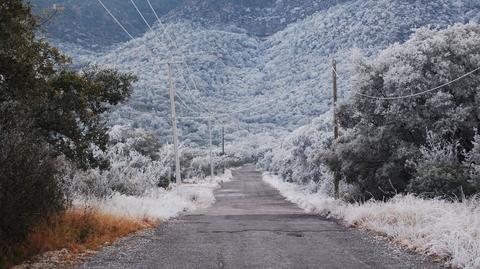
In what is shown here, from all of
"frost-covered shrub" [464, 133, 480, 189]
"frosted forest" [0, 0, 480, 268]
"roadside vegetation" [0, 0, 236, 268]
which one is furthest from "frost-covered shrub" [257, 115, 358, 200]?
"roadside vegetation" [0, 0, 236, 268]

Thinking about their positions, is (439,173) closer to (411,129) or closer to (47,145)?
(411,129)

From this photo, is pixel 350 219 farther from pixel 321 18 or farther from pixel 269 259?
pixel 321 18

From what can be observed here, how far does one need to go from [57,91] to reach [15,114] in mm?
1688

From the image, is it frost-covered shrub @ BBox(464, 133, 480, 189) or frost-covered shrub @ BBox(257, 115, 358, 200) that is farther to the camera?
frost-covered shrub @ BBox(257, 115, 358, 200)

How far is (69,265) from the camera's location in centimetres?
1056

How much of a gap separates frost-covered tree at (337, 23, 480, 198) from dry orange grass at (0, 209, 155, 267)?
34.9 feet

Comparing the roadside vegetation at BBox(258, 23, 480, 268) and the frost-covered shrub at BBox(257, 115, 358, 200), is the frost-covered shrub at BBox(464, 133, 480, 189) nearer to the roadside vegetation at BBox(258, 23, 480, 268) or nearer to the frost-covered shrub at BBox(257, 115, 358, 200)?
the roadside vegetation at BBox(258, 23, 480, 268)

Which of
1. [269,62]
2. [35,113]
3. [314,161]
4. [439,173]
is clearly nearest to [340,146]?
[314,161]

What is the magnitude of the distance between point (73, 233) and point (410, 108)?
46.7 feet

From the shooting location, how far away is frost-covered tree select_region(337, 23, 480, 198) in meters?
22.0

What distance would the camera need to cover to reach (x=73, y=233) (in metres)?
13.0

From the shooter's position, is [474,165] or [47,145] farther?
[474,165]

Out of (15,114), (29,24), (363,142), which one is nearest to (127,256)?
(15,114)

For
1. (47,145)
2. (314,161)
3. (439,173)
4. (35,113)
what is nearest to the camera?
(35,113)
